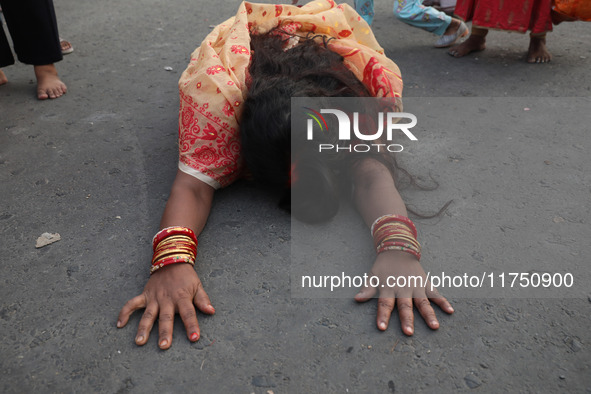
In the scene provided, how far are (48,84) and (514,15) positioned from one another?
295cm

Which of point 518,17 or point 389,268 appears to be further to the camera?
point 518,17

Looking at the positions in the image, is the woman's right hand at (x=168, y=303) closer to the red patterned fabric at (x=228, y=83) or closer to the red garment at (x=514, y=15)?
the red patterned fabric at (x=228, y=83)

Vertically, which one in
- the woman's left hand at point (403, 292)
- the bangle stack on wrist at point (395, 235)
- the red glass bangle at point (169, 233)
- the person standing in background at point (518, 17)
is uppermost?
the person standing in background at point (518, 17)

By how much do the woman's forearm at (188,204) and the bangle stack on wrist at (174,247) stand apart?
0.16ft

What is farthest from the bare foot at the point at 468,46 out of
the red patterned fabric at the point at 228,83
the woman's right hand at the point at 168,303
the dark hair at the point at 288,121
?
the woman's right hand at the point at 168,303

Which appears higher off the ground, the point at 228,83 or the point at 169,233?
the point at 228,83

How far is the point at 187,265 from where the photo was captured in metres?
1.54

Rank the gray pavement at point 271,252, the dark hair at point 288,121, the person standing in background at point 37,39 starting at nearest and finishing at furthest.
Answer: the gray pavement at point 271,252 → the dark hair at point 288,121 → the person standing in background at point 37,39

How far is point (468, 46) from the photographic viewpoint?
3404 millimetres

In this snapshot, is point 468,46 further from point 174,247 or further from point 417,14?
point 174,247

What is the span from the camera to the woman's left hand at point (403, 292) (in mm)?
1392

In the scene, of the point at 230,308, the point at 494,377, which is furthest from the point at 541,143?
the point at 230,308

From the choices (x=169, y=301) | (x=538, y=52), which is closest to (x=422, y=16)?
(x=538, y=52)

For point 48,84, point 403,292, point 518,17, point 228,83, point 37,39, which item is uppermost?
point 228,83
